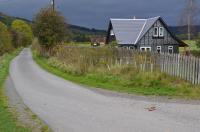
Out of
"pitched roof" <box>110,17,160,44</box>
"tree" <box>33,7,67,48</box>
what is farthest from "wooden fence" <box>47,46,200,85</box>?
"pitched roof" <box>110,17,160,44</box>

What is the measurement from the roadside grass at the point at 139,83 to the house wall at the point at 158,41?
3689cm

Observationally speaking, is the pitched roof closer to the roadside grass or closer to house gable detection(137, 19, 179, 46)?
house gable detection(137, 19, 179, 46)

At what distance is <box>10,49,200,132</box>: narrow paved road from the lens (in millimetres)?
9641

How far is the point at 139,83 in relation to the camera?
18297mm

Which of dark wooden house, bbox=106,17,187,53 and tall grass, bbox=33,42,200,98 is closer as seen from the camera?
tall grass, bbox=33,42,200,98

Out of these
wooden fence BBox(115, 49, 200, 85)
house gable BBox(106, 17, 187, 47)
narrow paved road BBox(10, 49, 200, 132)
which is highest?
house gable BBox(106, 17, 187, 47)

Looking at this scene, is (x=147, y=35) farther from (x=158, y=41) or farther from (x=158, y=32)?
(x=158, y=41)

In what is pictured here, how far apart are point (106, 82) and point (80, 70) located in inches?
190

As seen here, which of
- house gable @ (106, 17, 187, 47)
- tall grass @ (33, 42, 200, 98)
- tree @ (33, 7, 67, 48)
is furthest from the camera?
house gable @ (106, 17, 187, 47)

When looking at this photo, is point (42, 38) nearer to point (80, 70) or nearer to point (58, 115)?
point (80, 70)

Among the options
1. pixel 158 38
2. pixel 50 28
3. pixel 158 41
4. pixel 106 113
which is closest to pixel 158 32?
pixel 158 38

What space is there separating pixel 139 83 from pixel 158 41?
140 ft

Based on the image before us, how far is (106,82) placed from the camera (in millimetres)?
20391

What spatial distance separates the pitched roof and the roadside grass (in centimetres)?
3605
